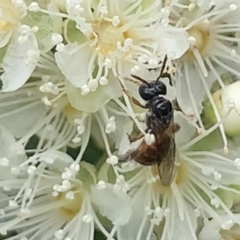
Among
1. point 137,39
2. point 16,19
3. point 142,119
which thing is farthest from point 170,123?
point 16,19

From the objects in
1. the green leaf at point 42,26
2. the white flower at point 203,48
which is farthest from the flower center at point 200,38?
the green leaf at point 42,26

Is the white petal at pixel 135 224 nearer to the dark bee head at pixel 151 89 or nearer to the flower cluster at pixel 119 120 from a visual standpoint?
the flower cluster at pixel 119 120

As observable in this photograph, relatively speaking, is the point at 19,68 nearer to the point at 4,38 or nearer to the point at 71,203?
the point at 4,38

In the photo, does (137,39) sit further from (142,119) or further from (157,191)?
(157,191)

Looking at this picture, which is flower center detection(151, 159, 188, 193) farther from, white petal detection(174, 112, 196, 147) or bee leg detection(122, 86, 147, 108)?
bee leg detection(122, 86, 147, 108)

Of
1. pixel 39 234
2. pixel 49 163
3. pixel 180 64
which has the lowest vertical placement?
pixel 39 234

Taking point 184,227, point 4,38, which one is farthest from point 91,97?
point 184,227
